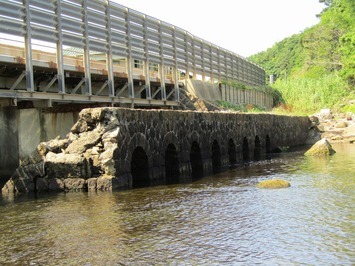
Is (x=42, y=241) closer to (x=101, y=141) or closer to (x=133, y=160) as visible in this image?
(x=101, y=141)

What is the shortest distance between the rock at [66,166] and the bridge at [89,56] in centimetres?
502

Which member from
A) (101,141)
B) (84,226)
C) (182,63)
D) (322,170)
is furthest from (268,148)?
(84,226)

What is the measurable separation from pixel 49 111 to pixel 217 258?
1588cm

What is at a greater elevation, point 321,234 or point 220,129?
point 220,129

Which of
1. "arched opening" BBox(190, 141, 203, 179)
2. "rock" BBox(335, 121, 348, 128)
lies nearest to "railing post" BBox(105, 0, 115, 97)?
"arched opening" BBox(190, 141, 203, 179)

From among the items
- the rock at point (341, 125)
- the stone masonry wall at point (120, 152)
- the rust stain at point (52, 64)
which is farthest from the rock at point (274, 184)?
the rock at point (341, 125)

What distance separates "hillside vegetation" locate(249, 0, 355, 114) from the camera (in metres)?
49.5

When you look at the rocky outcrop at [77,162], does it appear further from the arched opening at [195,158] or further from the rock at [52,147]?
the arched opening at [195,158]

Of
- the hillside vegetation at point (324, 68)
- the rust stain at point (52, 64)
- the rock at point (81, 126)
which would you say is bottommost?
the rock at point (81, 126)

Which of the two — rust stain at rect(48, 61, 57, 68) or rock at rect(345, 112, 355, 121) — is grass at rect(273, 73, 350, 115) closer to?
rock at rect(345, 112, 355, 121)

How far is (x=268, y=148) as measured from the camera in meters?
29.3

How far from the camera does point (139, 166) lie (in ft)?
50.0

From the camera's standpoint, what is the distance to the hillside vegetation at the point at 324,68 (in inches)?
1948

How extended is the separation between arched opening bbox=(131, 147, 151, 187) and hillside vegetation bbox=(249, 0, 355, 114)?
34418mm
